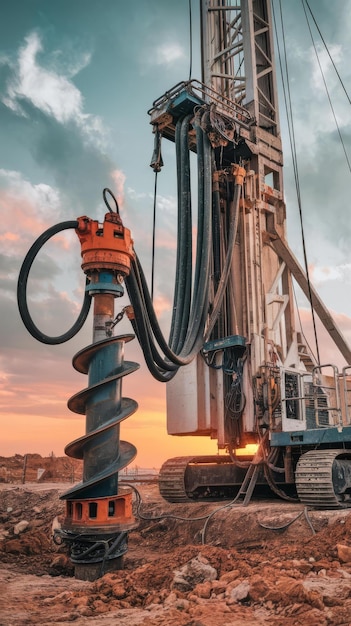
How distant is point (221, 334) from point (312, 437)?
121 inches

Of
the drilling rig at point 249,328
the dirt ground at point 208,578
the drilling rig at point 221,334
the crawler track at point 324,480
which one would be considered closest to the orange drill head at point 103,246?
the drilling rig at point 221,334

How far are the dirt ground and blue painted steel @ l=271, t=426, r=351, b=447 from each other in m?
1.05

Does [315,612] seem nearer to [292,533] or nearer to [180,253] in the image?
[292,533]

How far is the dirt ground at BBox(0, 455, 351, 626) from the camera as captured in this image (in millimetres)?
4121

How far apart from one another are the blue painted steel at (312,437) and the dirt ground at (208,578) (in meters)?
1.05

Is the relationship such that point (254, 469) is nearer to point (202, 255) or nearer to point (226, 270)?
point (226, 270)

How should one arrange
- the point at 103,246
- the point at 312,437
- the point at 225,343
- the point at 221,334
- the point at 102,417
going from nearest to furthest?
1. the point at 102,417
2. the point at 103,246
3. the point at 312,437
4. the point at 225,343
5. the point at 221,334

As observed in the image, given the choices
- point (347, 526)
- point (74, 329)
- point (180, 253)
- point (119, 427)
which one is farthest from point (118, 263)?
point (347, 526)

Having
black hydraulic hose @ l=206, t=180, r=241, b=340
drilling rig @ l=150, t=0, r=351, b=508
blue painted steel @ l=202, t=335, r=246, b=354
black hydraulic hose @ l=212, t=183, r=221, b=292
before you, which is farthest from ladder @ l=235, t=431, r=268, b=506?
black hydraulic hose @ l=212, t=183, r=221, b=292

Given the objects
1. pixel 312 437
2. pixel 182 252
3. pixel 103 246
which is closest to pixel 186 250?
pixel 182 252

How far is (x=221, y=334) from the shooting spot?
451 inches

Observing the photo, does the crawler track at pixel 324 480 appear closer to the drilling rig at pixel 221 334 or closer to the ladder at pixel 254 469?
the drilling rig at pixel 221 334

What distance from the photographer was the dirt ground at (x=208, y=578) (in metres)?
4.12

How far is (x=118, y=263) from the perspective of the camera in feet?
22.6
